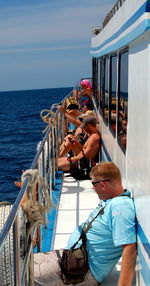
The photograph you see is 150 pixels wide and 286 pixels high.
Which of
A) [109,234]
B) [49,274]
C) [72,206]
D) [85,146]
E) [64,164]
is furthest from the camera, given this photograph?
[64,164]

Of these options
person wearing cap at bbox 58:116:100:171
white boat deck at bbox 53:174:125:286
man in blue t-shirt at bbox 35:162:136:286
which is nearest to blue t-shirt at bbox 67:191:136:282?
man in blue t-shirt at bbox 35:162:136:286

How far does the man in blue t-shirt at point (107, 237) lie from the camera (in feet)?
9.20

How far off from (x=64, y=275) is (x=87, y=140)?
3871mm

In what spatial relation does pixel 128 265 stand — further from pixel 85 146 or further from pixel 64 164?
pixel 64 164

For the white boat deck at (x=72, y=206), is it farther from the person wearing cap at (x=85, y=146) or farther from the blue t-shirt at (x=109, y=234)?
the blue t-shirt at (x=109, y=234)

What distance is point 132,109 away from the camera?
3.06 meters

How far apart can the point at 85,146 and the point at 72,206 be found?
5.26 feet

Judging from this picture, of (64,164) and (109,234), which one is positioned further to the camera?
(64,164)

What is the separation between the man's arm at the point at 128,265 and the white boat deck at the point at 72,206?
28.0 inches

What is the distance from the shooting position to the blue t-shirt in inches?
111

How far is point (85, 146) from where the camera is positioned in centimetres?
674

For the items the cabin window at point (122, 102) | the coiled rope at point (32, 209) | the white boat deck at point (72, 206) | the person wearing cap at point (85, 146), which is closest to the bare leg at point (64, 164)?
the person wearing cap at point (85, 146)

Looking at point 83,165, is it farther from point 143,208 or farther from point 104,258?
point 143,208

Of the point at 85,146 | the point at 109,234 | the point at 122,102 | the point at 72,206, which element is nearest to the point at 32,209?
the point at 109,234
